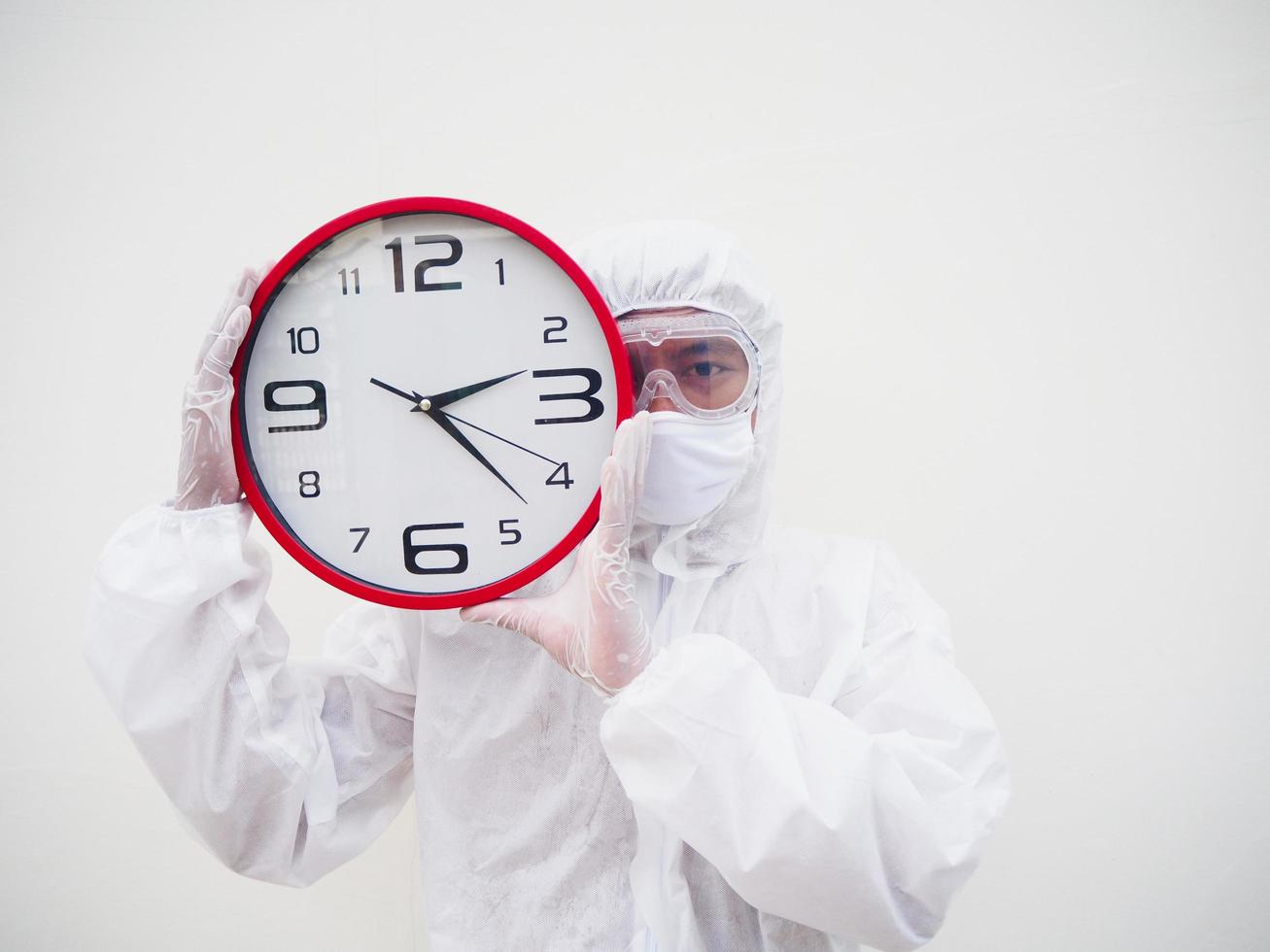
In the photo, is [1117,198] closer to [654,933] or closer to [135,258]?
[654,933]

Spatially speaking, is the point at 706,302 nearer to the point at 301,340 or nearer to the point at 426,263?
the point at 426,263

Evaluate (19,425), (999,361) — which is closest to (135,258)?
(19,425)

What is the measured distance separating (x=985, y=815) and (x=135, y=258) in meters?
1.65

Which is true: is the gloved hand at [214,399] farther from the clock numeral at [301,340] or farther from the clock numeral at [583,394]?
the clock numeral at [583,394]

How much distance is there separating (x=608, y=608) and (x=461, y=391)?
0.30 metres

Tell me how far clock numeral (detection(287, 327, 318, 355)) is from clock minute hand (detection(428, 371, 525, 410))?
14 cm

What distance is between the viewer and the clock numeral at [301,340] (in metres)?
1.01

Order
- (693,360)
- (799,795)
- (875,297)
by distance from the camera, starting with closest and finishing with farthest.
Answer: (799,795), (693,360), (875,297)

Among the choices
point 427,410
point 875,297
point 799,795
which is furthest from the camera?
point 875,297

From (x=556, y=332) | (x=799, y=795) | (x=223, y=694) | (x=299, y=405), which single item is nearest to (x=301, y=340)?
(x=299, y=405)

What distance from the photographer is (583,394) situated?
1.02 meters

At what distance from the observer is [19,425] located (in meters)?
1.61

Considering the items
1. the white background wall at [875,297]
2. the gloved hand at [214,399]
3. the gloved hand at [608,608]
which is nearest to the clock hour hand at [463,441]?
the gloved hand at [608,608]

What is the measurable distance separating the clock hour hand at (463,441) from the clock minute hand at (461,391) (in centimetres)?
1
